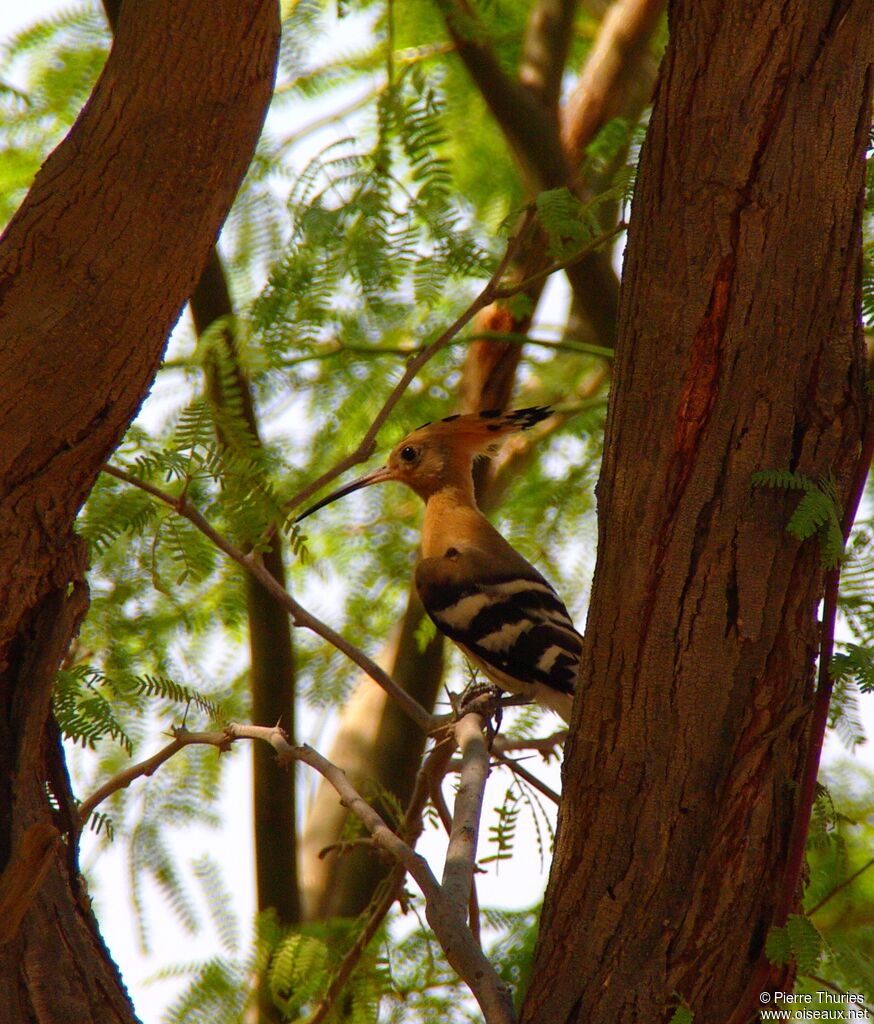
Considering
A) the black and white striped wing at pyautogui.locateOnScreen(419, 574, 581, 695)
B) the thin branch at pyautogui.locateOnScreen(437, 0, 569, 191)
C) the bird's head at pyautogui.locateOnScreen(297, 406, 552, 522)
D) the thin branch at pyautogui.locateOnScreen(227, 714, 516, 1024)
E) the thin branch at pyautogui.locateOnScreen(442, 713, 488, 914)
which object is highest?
the thin branch at pyautogui.locateOnScreen(437, 0, 569, 191)

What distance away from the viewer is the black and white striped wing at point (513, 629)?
8.96ft

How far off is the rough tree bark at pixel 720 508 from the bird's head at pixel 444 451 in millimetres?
1744

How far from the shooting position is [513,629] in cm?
280

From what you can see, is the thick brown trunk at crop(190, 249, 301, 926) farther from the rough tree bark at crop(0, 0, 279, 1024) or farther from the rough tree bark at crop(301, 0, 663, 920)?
the rough tree bark at crop(0, 0, 279, 1024)

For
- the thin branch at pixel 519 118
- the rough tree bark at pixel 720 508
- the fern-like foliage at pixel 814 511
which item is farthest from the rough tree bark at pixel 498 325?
the fern-like foliage at pixel 814 511

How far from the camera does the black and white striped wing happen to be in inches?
108

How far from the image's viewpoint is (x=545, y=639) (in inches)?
109

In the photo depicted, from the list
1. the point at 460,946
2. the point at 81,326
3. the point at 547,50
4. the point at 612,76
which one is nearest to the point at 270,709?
the point at 81,326

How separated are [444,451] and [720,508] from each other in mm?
1946

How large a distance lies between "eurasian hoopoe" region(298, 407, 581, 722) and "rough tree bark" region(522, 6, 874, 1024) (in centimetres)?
120

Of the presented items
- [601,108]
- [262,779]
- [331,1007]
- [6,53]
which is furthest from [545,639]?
[6,53]

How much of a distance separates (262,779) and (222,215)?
1.59 m

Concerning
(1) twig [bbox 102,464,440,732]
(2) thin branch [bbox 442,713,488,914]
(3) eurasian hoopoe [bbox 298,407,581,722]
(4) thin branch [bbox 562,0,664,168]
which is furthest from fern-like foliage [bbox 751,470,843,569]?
(4) thin branch [bbox 562,0,664,168]

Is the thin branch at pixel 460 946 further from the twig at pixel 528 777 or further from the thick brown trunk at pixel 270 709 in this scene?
the thick brown trunk at pixel 270 709
